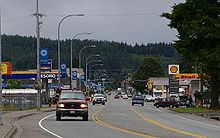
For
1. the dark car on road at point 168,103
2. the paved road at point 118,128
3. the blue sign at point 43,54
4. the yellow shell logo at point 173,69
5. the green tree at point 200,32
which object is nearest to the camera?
the paved road at point 118,128

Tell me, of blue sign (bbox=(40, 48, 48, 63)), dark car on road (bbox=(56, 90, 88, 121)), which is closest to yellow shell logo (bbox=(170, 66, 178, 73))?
blue sign (bbox=(40, 48, 48, 63))

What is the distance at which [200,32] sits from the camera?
2084 inches

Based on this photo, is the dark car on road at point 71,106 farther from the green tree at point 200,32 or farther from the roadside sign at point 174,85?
the roadside sign at point 174,85

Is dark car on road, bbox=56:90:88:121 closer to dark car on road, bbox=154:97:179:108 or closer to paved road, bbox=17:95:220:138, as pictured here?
paved road, bbox=17:95:220:138

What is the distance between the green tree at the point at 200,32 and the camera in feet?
174

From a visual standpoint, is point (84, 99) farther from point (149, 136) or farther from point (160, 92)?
point (160, 92)

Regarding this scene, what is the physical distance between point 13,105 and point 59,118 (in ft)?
76.9

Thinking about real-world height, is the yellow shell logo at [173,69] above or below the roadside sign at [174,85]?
above

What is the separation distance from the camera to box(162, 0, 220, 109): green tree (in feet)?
174

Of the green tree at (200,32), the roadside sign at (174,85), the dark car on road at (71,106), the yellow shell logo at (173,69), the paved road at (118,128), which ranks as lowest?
the paved road at (118,128)

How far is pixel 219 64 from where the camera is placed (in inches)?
2044

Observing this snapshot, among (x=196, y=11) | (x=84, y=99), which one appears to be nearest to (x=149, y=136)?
(x=84, y=99)

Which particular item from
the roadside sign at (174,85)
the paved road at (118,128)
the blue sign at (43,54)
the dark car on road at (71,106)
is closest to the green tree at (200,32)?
the blue sign at (43,54)

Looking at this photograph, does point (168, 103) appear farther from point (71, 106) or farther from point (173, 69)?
point (71, 106)
